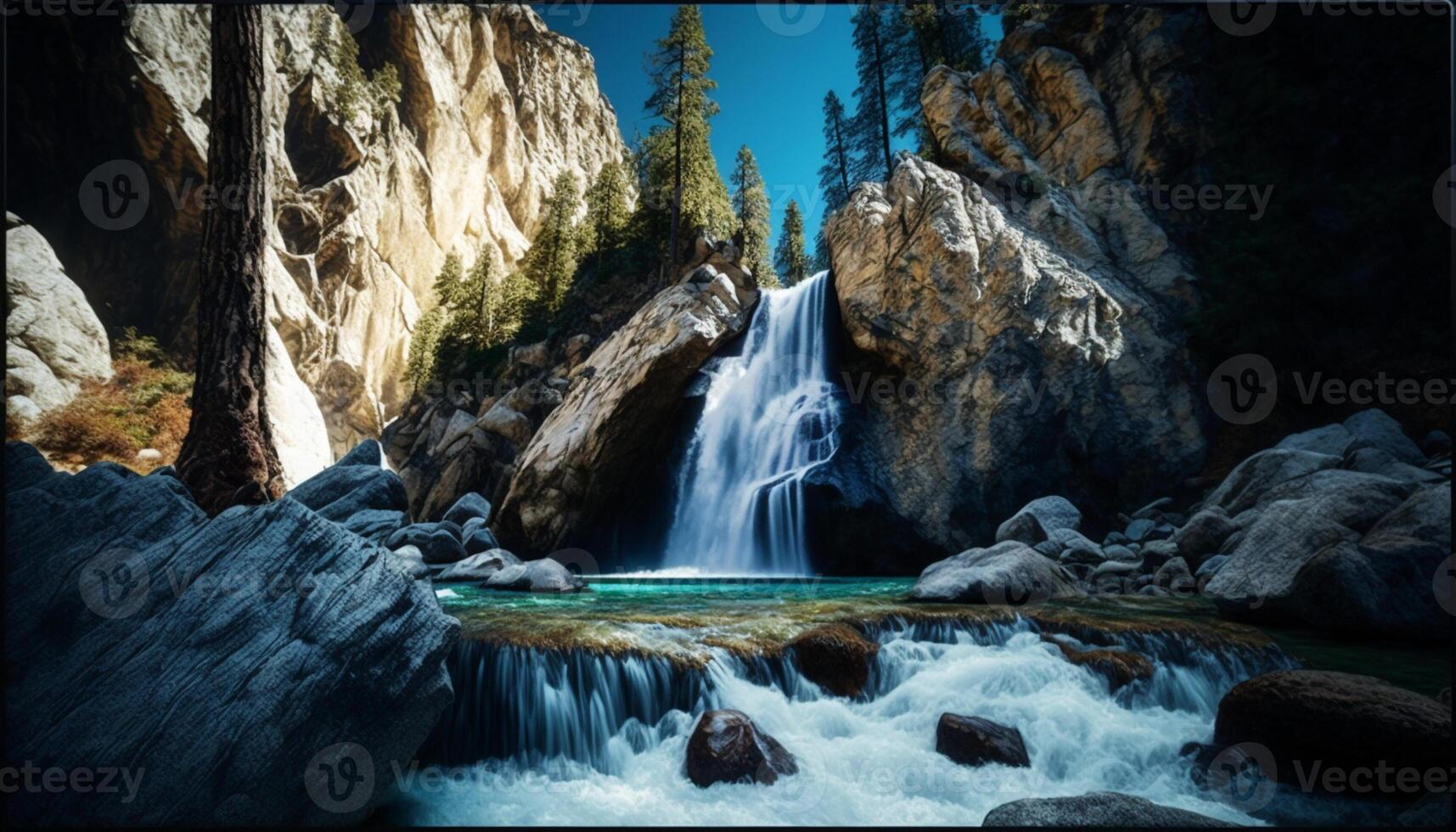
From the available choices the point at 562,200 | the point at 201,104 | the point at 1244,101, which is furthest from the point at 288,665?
the point at 562,200

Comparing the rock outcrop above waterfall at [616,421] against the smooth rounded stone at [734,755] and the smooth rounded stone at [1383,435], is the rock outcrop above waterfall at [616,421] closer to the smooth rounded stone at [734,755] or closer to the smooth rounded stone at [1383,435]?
the smooth rounded stone at [734,755]

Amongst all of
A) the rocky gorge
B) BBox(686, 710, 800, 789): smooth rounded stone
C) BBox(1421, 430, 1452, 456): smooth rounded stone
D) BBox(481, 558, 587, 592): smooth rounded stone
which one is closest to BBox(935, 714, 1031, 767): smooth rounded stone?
the rocky gorge

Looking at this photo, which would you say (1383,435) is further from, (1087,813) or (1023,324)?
(1087,813)

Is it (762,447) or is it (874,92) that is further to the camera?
(874,92)

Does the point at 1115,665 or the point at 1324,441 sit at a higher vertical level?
the point at 1324,441

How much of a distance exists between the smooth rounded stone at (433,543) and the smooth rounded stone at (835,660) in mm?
10906

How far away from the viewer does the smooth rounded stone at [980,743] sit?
13.6 feet

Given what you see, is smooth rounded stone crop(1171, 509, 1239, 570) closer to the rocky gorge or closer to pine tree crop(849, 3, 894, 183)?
the rocky gorge

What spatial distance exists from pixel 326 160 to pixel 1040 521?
37.4 metres

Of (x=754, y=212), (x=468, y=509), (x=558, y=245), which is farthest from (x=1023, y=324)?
(x=558, y=245)

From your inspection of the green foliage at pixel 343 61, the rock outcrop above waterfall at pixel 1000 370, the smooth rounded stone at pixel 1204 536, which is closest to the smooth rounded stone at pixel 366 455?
the rock outcrop above waterfall at pixel 1000 370

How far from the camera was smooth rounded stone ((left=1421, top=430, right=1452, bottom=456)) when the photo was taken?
34.8ft

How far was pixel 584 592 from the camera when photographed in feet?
32.3

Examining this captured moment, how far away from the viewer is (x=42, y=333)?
4.84 m
